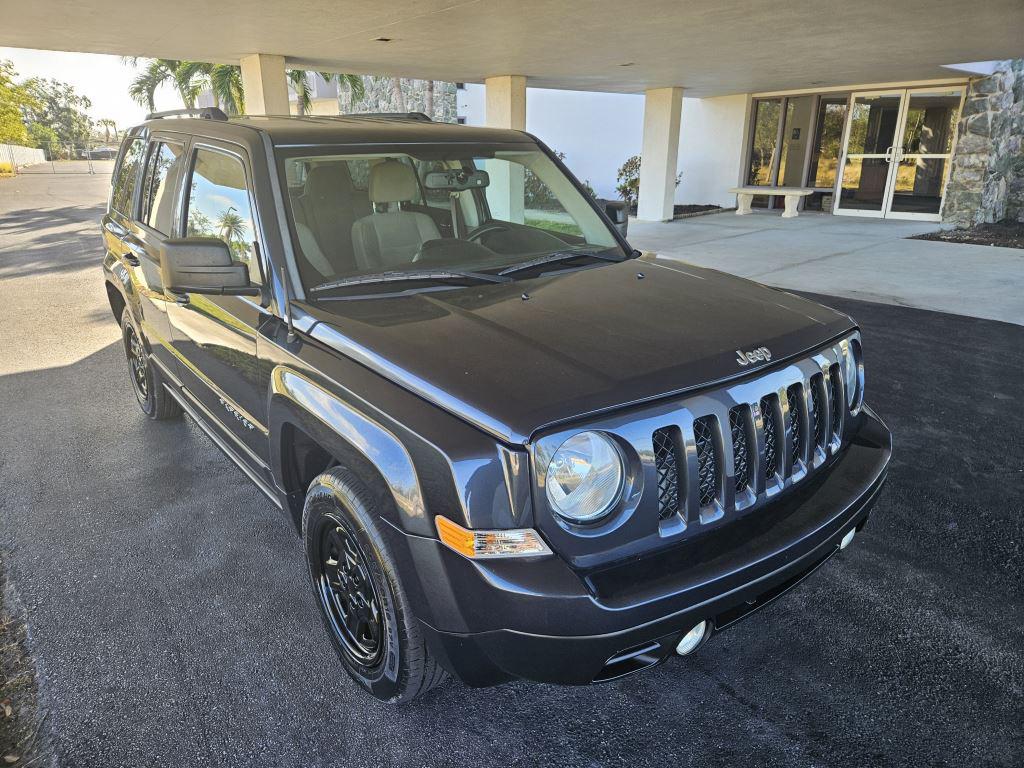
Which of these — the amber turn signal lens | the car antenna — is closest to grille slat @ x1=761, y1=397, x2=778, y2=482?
the amber turn signal lens

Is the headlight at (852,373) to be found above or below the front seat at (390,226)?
below

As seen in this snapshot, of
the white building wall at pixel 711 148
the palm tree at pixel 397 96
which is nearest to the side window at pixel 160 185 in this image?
the white building wall at pixel 711 148

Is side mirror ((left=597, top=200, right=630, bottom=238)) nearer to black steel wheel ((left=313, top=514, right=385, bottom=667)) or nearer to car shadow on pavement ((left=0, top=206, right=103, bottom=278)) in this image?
black steel wheel ((left=313, top=514, right=385, bottom=667))

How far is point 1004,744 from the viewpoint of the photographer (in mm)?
2252

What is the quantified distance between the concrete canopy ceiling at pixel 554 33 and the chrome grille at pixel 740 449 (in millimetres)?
6871

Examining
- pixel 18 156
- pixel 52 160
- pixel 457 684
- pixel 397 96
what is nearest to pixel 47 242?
pixel 397 96

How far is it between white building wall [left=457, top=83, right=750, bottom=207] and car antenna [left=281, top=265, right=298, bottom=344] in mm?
18166

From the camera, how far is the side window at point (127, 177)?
4.49 meters

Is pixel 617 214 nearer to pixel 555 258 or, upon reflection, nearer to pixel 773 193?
pixel 555 258

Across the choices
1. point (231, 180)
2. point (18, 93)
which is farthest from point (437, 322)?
point (18, 93)

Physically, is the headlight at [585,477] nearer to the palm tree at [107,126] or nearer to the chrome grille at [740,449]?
the chrome grille at [740,449]

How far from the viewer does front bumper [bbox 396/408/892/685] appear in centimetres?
180

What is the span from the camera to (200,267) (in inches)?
102

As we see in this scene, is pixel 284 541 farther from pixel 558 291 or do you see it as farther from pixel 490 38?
pixel 490 38
